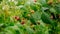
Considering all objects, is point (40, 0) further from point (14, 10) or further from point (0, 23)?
point (0, 23)

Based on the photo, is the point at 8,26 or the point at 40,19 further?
the point at 40,19

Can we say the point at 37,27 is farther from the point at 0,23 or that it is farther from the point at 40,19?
the point at 0,23

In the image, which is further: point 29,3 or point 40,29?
point 29,3

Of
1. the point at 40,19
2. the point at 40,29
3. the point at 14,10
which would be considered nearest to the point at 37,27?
the point at 40,29

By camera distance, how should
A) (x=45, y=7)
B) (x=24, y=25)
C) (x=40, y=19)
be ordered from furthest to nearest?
(x=45, y=7) → (x=40, y=19) → (x=24, y=25)

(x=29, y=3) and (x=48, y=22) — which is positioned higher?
(x=29, y=3)

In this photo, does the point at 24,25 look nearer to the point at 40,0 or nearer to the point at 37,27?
the point at 37,27

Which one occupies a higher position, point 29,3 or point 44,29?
point 29,3

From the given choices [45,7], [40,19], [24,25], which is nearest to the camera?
[24,25]
